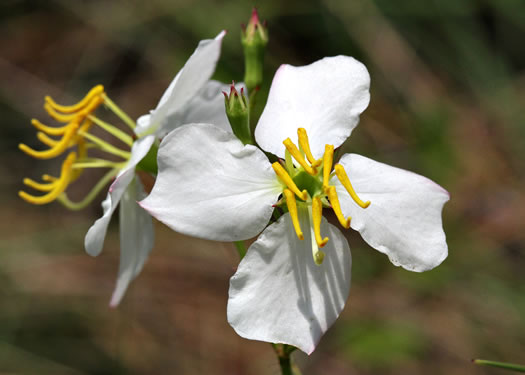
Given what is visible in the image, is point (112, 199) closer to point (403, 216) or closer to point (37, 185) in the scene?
point (37, 185)

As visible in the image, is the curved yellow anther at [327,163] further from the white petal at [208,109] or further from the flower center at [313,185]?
the white petal at [208,109]

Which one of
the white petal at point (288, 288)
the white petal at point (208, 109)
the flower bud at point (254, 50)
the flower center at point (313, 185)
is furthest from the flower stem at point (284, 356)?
the flower bud at point (254, 50)

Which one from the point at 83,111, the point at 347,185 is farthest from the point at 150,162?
the point at 347,185

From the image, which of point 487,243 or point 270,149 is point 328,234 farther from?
point 487,243

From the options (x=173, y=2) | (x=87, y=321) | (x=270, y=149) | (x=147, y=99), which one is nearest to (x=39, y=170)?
(x=147, y=99)

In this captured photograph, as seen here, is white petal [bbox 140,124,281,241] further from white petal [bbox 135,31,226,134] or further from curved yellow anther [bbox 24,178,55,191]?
curved yellow anther [bbox 24,178,55,191]
